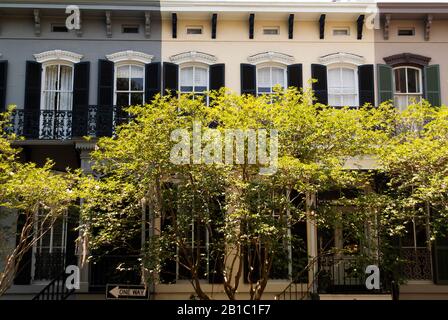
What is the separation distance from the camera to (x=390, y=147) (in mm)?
13148

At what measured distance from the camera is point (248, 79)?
17.5 meters

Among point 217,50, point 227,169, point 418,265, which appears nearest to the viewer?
point 227,169

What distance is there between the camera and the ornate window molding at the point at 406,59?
692 inches

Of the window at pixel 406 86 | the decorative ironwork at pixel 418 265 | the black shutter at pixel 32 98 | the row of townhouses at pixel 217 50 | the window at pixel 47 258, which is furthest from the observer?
the window at pixel 406 86

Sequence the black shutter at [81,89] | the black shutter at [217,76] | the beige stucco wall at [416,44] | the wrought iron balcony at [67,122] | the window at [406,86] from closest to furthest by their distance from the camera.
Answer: the wrought iron balcony at [67,122], the black shutter at [81,89], the black shutter at [217,76], the window at [406,86], the beige stucco wall at [416,44]

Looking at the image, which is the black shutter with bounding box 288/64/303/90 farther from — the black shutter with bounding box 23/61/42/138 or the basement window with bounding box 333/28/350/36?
the black shutter with bounding box 23/61/42/138

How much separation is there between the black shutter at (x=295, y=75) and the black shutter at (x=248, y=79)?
102cm

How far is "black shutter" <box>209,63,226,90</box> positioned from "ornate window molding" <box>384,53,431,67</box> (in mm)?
4820

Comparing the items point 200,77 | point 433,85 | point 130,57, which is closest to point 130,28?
point 130,57

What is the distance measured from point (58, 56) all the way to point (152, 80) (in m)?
2.83

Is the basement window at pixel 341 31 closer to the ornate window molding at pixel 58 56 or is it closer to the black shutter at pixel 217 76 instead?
the black shutter at pixel 217 76

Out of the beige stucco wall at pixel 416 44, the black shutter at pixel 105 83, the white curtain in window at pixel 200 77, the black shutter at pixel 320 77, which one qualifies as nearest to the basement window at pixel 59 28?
the black shutter at pixel 105 83

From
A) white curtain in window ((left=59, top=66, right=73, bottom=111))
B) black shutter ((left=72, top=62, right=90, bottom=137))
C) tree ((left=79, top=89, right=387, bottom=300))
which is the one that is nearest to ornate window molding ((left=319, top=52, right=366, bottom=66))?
tree ((left=79, top=89, right=387, bottom=300))

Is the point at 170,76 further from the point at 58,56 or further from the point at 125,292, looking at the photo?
the point at 125,292
